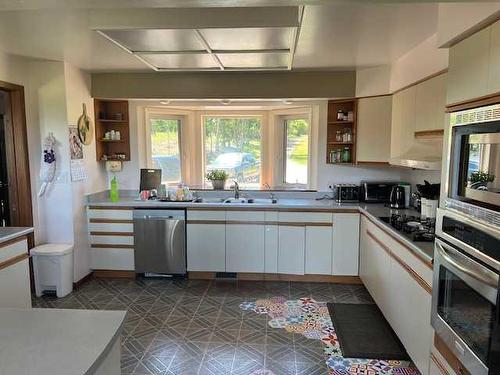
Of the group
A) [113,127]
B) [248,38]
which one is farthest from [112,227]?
[248,38]

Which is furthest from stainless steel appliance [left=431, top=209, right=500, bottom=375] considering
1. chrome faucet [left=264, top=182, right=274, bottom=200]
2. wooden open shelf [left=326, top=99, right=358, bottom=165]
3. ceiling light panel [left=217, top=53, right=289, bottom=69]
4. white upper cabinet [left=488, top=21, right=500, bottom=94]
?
chrome faucet [left=264, top=182, right=274, bottom=200]

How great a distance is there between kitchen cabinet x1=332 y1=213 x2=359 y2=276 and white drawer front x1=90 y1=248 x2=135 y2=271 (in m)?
2.30

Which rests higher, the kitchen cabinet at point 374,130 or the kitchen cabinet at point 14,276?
the kitchen cabinet at point 374,130

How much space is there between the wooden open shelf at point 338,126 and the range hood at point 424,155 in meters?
0.89

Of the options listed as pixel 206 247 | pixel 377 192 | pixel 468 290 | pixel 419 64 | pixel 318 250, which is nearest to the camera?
pixel 468 290

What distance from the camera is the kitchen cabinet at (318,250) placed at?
3.91 m

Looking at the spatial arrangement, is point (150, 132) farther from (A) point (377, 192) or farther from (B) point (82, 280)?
(A) point (377, 192)

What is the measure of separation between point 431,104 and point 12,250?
3.30 meters

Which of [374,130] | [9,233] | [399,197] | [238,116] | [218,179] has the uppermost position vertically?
[238,116]

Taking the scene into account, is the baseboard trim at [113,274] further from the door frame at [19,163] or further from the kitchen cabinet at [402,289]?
the kitchen cabinet at [402,289]

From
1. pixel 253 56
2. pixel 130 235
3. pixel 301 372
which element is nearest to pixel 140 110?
pixel 130 235

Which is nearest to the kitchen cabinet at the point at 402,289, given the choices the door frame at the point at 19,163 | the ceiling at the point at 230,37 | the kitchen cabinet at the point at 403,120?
the kitchen cabinet at the point at 403,120

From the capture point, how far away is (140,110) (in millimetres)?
4504

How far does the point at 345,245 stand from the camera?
3.90m
